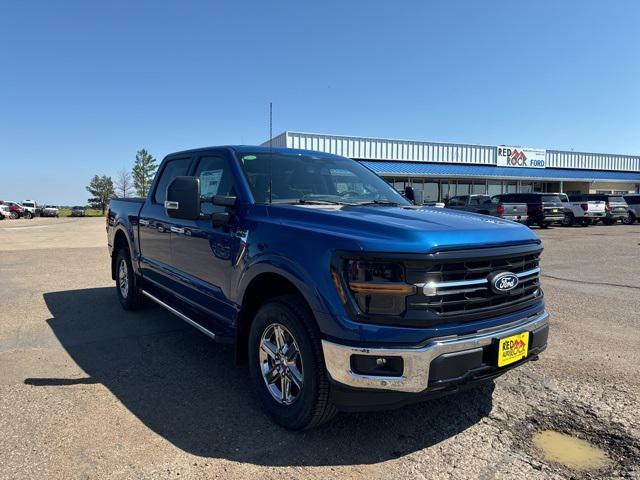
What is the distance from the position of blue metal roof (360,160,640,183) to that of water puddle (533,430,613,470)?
77.7 ft

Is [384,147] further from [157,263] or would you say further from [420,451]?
[420,451]

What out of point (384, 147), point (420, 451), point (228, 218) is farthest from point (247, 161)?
point (384, 147)

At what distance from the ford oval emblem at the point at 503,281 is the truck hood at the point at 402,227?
Result: 20 cm

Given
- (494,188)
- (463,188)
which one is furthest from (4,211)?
(494,188)

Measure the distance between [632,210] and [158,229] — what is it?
31988mm

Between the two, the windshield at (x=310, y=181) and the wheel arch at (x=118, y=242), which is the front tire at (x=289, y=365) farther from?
the wheel arch at (x=118, y=242)

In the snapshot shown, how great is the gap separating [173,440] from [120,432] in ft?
1.31

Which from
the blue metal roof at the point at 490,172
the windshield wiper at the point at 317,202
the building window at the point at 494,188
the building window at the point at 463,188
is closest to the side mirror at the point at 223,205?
the windshield wiper at the point at 317,202

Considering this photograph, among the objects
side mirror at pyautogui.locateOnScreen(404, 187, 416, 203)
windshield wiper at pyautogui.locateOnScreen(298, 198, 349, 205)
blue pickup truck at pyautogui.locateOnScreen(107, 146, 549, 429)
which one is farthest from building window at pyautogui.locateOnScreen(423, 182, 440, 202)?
windshield wiper at pyautogui.locateOnScreen(298, 198, 349, 205)

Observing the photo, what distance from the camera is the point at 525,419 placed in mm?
3312

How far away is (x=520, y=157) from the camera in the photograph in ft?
118

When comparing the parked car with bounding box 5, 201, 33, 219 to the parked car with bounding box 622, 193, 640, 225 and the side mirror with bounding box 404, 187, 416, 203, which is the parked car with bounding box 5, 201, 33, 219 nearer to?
the side mirror with bounding box 404, 187, 416, 203

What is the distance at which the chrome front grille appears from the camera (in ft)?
8.61

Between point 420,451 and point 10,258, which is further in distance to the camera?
point 10,258
